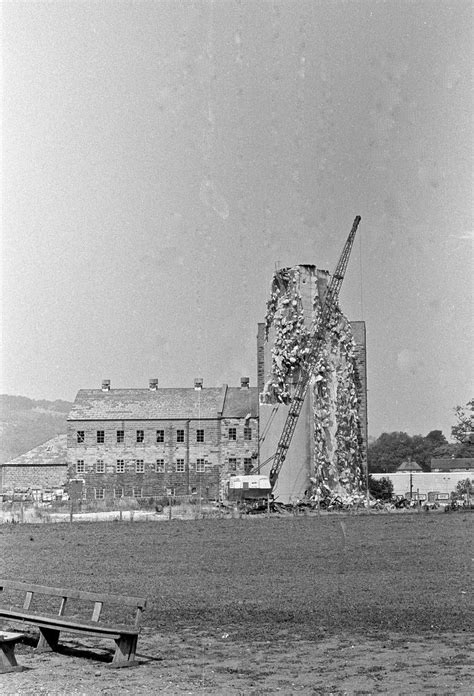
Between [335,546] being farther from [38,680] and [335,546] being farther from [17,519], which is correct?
[17,519]

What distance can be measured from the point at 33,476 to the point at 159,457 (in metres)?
14.6

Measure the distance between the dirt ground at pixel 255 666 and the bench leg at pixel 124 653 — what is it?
0.11 metres

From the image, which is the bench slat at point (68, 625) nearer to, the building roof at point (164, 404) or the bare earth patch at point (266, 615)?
the bare earth patch at point (266, 615)

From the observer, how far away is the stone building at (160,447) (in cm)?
7612

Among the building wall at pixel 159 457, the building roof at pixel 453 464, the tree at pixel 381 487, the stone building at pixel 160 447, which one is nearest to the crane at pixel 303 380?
the stone building at pixel 160 447

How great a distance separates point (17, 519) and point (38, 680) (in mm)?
34777

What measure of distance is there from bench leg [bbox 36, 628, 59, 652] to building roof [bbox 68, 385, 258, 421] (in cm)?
6588

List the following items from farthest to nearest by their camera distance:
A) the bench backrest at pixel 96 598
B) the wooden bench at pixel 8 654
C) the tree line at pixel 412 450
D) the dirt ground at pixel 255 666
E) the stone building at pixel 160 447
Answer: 1. the tree line at pixel 412 450
2. the stone building at pixel 160 447
3. the bench backrest at pixel 96 598
4. the wooden bench at pixel 8 654
5. the dirt ground at pixel 255 666

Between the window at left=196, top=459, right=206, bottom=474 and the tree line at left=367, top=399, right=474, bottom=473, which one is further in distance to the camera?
the tree line at left=367, top=399, right=474, bottom=473

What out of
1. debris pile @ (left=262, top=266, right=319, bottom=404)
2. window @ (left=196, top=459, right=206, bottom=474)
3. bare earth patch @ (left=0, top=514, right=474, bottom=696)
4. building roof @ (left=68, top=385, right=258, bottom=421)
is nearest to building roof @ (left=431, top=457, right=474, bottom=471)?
building roof @ (left=68, top=385, right=258, bottom=421)

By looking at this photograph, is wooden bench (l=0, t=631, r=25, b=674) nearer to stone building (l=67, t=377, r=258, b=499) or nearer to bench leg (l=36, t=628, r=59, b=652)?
bench leg (l=36, t=628, r=59, b=652)

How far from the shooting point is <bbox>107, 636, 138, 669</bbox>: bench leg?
33.0ft

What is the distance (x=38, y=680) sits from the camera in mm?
9258

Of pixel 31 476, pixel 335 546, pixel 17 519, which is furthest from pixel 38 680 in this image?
pixel 31 476
